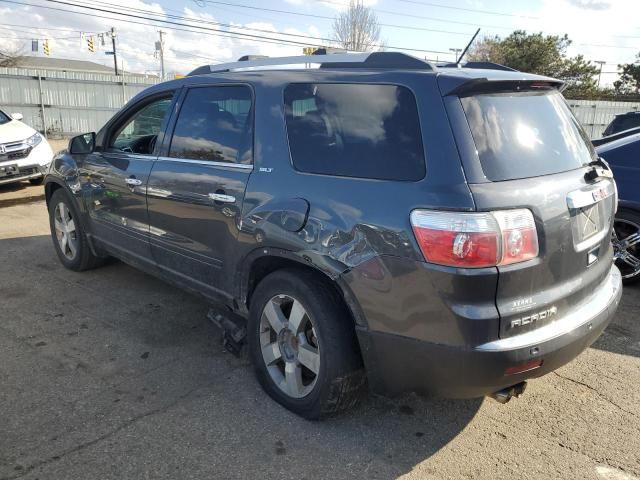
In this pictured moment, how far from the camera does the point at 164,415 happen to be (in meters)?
2.95

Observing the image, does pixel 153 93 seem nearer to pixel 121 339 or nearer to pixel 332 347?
pixel 121 339

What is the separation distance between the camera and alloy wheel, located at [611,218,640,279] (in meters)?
4.89

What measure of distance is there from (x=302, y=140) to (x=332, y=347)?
1108 mm

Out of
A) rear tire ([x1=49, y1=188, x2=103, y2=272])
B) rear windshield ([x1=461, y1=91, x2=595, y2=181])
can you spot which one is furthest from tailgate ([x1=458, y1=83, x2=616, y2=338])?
rear tire ([x1=49, y1=188, x2=103, y2=272])

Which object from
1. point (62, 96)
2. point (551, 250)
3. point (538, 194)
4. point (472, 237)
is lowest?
point (551, 250)

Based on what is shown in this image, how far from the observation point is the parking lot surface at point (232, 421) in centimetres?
257

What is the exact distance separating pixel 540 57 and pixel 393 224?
47.5 metres

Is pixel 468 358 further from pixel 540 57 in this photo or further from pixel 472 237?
pixel 540 57

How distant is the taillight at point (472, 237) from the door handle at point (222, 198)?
125 cm

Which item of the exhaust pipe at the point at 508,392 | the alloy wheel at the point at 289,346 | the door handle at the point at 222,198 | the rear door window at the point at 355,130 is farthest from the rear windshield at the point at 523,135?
the door handle at the point at 222,198

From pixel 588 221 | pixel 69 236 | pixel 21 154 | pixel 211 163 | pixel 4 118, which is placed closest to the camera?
pixel 588 221

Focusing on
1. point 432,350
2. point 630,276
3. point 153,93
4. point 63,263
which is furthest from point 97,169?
point 630,276

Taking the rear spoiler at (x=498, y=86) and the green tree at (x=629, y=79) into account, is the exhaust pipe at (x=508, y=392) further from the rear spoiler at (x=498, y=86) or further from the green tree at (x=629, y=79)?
the green tree at (x=629, y=79)

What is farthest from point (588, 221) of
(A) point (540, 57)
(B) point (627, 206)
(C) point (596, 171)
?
(A) point (540, 57)
